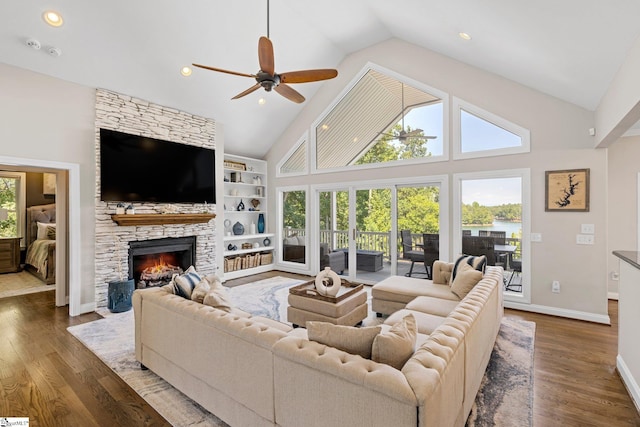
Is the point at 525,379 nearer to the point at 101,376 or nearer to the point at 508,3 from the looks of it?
the point at 508,3

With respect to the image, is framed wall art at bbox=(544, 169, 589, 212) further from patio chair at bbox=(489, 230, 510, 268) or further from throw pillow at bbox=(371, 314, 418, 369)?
throw pillow at bbox=(371, 314, 418, 369)

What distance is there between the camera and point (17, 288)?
18.2 feet

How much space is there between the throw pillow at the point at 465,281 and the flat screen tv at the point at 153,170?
181 inches

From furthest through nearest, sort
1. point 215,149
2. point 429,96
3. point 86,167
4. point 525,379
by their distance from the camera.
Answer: point 215,149 → point 429,96 → point 86,167 → point 525,379

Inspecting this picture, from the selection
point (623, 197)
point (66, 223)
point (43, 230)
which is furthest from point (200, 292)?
point (43, 230)

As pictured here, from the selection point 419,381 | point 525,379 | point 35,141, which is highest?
point 35,141

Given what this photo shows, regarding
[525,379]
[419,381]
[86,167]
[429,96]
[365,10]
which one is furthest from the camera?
[429,96]

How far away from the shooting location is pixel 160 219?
5.07m

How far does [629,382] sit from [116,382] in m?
4.28

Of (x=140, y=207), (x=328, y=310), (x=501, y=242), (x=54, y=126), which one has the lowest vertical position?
(x=328, y=310)

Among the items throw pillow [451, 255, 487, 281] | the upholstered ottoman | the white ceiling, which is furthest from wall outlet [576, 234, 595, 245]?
the upholstered ottoman

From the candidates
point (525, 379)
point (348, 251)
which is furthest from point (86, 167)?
point (525, 379)

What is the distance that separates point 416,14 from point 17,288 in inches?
320

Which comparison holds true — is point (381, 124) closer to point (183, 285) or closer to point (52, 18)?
point (183, 285)
